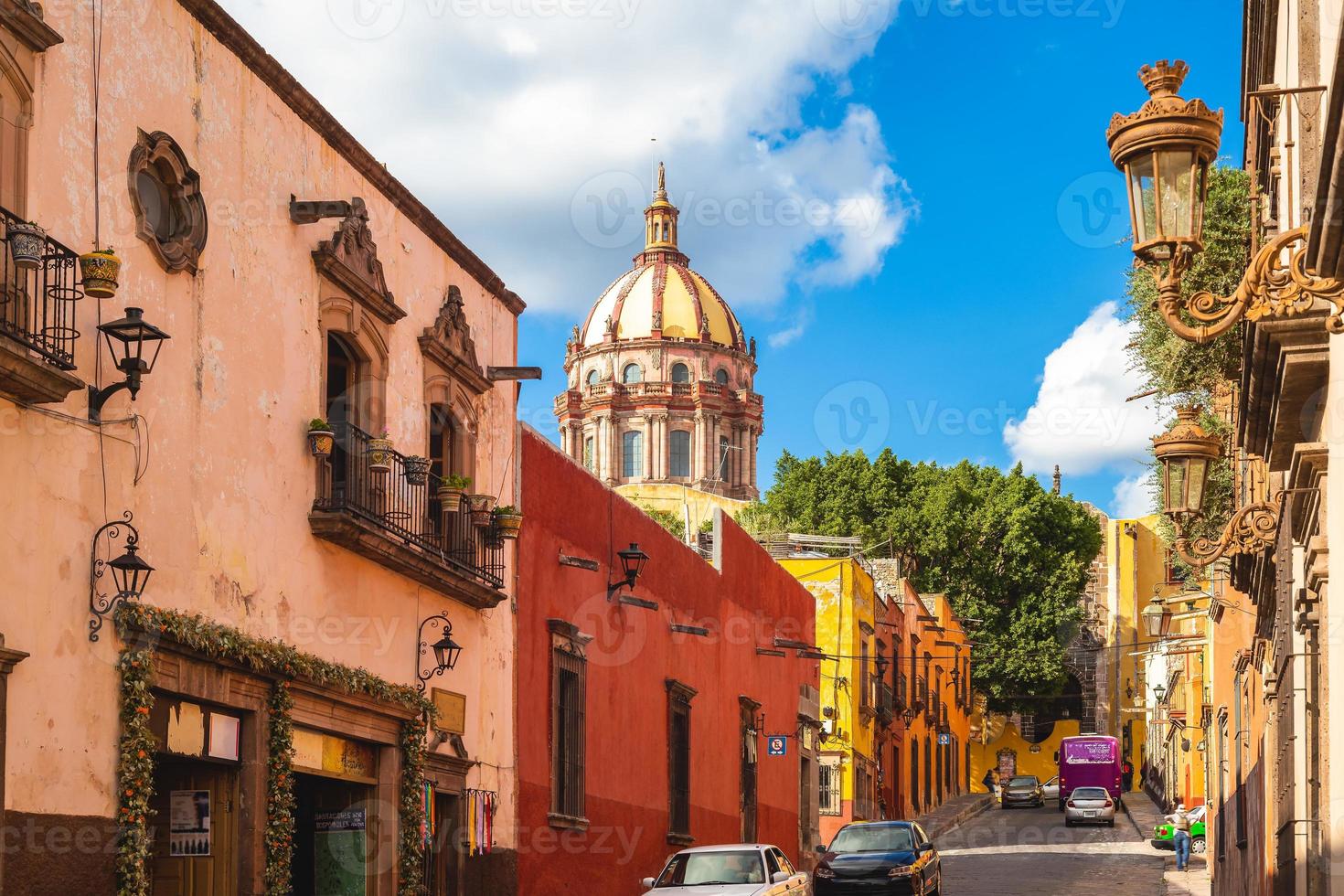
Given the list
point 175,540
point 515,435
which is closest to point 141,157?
point 175,540

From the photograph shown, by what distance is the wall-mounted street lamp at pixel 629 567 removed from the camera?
21.5 m

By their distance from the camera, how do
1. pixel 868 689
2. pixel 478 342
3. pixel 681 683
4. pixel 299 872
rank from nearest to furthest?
pixel 299 872 < pixel 478 342 < pixel 681 683 < pixel 868 689

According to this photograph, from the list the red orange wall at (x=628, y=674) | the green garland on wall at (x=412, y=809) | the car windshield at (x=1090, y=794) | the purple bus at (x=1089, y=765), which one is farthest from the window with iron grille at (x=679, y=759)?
the purple bus at (x=1089, y=765)

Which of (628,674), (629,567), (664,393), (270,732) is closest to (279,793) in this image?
(270,732)

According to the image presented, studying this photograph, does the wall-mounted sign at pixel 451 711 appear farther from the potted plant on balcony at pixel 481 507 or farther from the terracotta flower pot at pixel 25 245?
the terracotta flower pot at pixel 25 245

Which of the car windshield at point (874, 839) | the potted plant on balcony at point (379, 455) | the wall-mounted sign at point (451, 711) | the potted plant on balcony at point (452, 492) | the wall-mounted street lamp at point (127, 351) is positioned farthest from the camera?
the car windshield at point (874, 839)

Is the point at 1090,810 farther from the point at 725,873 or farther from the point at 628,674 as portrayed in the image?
the point at 725,873

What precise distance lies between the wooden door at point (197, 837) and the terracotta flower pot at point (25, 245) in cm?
430

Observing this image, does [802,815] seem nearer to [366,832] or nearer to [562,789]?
[562,789]

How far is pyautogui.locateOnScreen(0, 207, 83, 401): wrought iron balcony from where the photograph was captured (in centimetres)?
970

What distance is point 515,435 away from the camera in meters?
19.2

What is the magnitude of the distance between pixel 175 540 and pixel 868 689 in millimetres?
33506

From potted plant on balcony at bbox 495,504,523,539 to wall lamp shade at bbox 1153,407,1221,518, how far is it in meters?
6.88

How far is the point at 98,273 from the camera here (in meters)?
10.2
